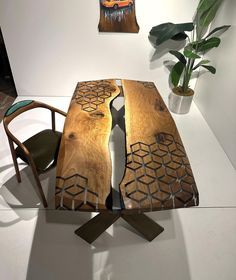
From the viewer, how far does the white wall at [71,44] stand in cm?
251

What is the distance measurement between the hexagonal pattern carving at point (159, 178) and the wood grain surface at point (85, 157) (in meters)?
0.14

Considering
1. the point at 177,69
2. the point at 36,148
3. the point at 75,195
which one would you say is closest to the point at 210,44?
the point at 177,69

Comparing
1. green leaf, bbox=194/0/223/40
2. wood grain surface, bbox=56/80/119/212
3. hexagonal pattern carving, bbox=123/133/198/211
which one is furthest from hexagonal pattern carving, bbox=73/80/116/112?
green leaf, bbox=194/0/223/40

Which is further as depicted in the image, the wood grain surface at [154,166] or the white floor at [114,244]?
the white floor at [114,244]

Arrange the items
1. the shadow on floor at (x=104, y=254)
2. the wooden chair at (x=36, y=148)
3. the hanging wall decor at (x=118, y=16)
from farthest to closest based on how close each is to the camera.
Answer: the hanging wall decor at (x=118, y=16) < the wooden chair at (x=36, y=148) < the shadow on floor at (x=104, y=254)

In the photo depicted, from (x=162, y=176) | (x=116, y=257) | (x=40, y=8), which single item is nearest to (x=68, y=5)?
(x=40, y=8)

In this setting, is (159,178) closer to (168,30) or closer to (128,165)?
(128,165)

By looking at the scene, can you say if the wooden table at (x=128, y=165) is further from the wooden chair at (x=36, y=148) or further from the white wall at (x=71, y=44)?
the white wall at (x=71, y=44)

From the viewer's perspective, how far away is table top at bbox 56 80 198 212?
3.62 feet

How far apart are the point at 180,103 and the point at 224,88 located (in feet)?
1.82

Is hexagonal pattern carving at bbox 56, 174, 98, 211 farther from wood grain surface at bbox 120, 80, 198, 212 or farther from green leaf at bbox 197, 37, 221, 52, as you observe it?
green leaf at bbox 197, 37, 221, 52

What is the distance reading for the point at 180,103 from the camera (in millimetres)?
2809

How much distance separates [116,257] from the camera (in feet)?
4.92

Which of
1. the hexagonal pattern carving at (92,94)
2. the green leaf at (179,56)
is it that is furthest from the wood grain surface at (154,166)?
the green leaf at (179,56)
